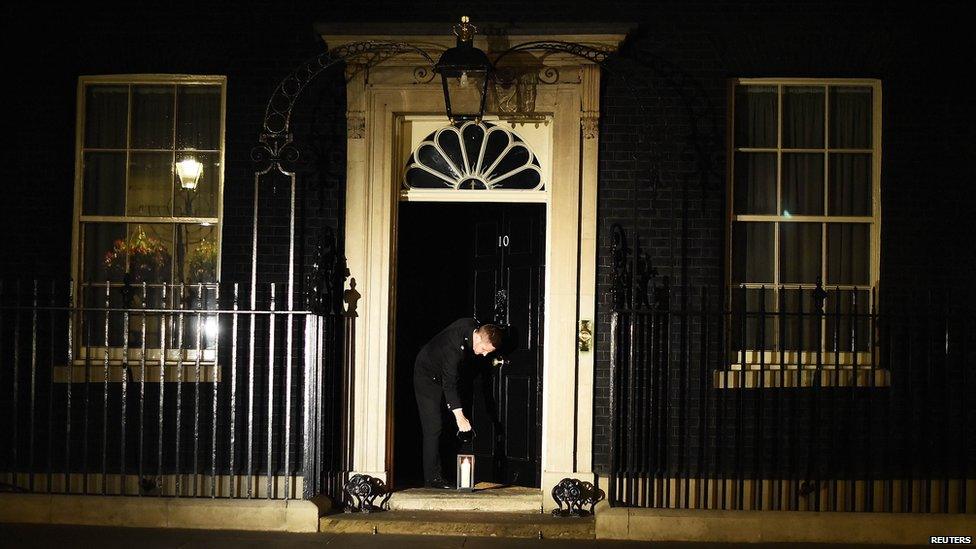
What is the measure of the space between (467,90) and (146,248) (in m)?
2.92

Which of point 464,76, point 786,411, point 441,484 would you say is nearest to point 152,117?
point 464,76

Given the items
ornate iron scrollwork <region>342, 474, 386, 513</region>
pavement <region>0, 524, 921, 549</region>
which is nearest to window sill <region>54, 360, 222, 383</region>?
pavement <region>0, 524, 921, 549</region>

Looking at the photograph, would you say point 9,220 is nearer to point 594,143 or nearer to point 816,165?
point 594,143

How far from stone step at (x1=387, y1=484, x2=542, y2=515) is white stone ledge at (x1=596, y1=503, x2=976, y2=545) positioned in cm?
105

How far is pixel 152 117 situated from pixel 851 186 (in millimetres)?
5705

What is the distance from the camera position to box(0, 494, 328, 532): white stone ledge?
284 inches

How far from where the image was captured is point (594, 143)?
7875mm

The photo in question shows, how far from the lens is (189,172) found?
826 centimetres

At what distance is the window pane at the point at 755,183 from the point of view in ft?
26.8

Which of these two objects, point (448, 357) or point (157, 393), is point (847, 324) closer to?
point (448, 357)

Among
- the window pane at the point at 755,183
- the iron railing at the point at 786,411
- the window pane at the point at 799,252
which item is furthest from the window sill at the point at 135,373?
the window pane at the point at 799,252

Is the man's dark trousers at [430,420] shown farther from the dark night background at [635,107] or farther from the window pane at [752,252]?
the window pane at [752,252]

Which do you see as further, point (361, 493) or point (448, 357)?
point (448, 357)

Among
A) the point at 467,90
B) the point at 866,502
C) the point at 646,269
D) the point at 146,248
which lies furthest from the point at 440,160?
the point at 866,502
